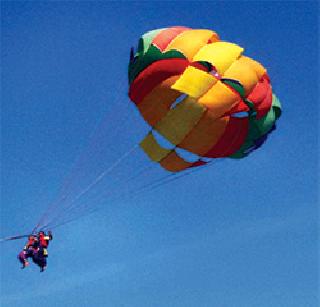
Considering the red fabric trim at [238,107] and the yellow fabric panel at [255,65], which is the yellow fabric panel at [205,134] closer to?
the red fabric trim at [238,107]

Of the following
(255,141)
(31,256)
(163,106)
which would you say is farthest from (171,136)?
(31,256)

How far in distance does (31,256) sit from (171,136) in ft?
18.8

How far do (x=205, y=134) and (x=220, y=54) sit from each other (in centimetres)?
253

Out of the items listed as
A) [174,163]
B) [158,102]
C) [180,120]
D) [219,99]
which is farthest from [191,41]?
[174,163]

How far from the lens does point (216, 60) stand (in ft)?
83.8

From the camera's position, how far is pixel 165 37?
2666 centimetres

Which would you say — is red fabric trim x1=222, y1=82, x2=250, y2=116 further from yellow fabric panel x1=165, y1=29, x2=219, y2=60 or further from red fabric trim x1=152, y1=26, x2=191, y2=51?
red fabric trim x1=152, y1=26, x2=191, y2=51

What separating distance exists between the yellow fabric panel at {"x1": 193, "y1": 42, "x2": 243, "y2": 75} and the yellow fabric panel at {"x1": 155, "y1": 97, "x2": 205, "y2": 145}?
4.24 feet

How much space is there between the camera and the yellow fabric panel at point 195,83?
25.4 metres

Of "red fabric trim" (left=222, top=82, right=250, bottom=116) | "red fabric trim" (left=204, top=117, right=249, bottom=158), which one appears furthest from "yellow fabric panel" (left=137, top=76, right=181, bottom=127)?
"red fabric trim" (left=204, top=117, right=249, bottom=158)

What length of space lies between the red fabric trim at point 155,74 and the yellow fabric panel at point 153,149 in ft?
4.35

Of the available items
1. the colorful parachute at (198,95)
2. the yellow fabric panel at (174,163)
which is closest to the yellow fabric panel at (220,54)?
the colorful parachute at (198,95)

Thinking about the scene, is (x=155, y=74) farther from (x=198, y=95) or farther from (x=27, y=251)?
(x=27, y=251)

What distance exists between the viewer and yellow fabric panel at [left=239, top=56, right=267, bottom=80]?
26172 mm
